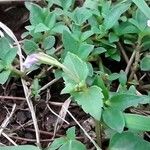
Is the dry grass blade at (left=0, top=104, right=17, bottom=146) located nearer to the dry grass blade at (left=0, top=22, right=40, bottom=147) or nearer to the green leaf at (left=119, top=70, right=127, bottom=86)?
the dry grass blade at (left=0, top=22, right=40, bottom=147)

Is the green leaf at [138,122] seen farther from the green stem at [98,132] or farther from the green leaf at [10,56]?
the green leaf at [10,56]

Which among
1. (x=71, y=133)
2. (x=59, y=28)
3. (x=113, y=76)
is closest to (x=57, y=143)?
(x=71, y=133)

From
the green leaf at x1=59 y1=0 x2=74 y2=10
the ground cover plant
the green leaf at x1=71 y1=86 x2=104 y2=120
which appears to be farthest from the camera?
the green leaf at x1=59 y1=0 x2=74 y2=10

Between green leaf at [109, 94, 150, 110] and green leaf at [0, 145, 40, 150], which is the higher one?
green leaf at [109, 94, 150, 110]

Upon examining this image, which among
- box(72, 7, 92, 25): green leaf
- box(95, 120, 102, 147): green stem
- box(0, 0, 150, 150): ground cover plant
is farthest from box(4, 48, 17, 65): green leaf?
box(95, 120, 102, 147): green stem

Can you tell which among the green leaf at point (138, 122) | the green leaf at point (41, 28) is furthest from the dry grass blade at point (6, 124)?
the green leaf at point (138, 122)

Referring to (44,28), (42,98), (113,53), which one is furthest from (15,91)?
(113,53)

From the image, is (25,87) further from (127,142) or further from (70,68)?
(127,142)

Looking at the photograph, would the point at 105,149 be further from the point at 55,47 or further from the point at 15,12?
the point at 15,12
